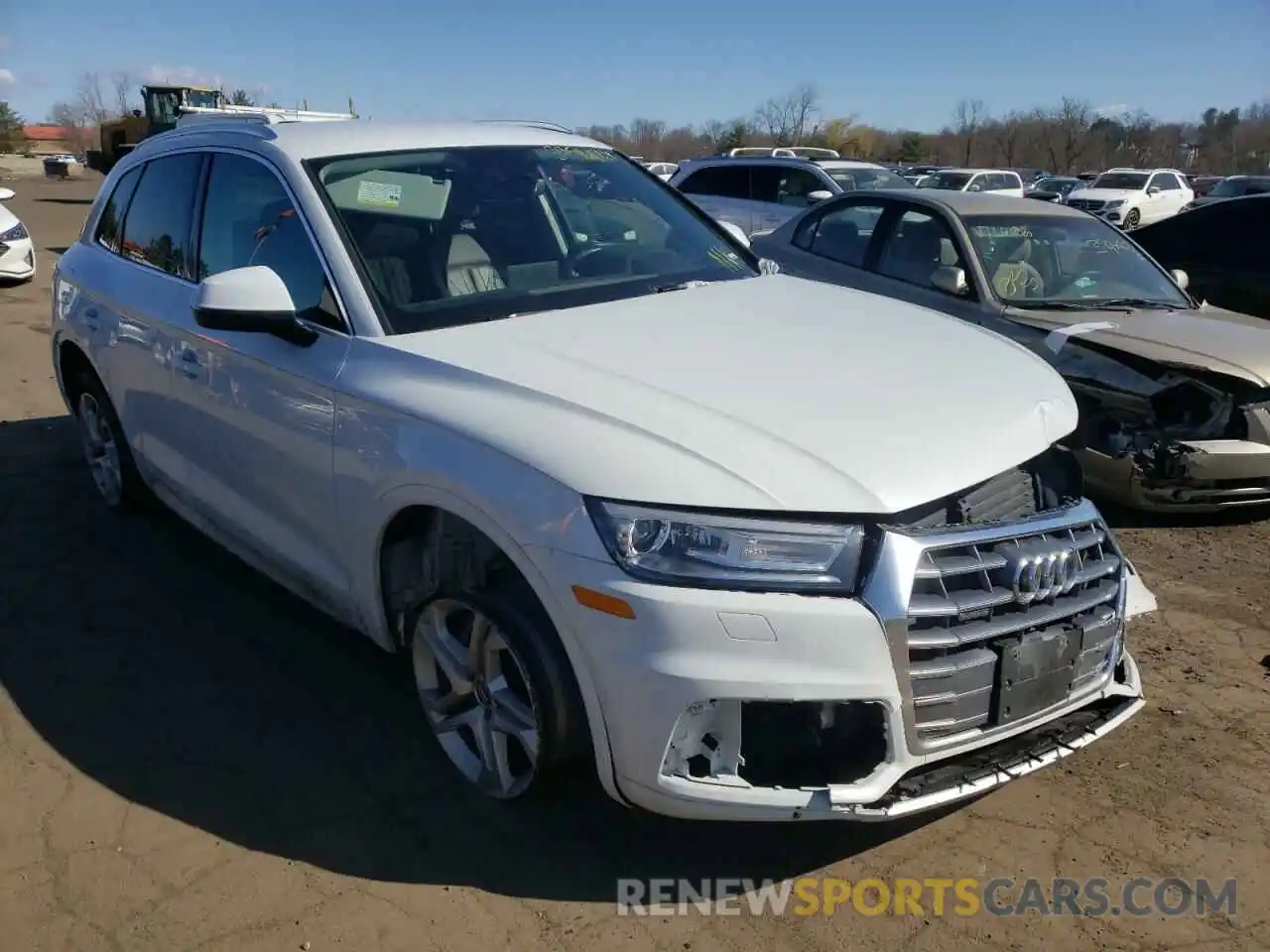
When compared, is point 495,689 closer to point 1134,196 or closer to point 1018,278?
point 1018,278

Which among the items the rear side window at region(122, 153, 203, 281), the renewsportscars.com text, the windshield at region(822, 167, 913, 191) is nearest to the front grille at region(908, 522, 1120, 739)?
the renewsportscars.com text

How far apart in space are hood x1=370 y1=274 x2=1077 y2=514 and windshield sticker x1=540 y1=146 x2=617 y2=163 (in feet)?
3.00

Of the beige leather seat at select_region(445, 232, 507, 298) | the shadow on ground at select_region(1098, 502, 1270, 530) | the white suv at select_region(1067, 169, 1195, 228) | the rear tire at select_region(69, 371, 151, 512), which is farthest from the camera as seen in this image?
the white suv at select_region(1067, 169, 1195, 228)

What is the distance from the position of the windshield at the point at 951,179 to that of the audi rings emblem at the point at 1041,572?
922 inches

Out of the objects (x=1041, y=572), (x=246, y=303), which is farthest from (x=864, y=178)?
(x=1041, y=572)

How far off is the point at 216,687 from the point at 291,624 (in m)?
0.48

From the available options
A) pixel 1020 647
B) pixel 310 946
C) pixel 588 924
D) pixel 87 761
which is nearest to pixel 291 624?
pixel 87 761

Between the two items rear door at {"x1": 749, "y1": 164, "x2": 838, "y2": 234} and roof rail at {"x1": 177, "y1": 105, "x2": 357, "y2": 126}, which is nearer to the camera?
roof rail at {"x1": 177, "y1": 105, "x2": 357, "y2": 126}

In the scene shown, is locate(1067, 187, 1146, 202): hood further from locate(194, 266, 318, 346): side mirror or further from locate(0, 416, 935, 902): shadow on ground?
locate(194, 266, 318, 346): side mirror

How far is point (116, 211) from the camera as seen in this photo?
4906 mm

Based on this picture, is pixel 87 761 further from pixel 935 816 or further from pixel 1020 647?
pixel 1020 647

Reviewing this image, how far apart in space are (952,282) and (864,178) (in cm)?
944

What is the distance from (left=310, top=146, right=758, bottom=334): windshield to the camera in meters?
3.29

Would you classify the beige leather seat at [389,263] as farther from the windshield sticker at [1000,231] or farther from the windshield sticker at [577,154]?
the windshield sticker at [1000,231]
